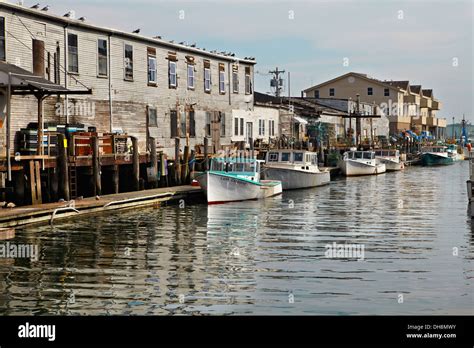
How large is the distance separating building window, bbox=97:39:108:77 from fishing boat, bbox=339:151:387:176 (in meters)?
29.0

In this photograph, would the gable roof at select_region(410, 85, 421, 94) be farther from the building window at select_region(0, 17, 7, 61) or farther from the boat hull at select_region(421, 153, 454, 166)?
the building window at select_region(0, 17, 7, 61)

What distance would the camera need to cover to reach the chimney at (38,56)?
33375mm

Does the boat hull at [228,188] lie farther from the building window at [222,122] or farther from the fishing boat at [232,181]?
the building window at [222,122]

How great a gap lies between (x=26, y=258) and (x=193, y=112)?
91.2ft

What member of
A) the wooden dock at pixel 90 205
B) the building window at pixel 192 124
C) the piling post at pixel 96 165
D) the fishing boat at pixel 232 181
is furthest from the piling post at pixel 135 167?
the building window at pixel 192 124

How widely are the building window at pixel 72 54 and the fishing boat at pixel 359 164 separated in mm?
31293

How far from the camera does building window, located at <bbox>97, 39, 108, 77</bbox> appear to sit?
37.9 m

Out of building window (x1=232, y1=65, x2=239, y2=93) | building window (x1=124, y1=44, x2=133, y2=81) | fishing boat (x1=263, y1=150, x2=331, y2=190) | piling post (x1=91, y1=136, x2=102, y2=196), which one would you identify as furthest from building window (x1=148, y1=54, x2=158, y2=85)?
piling post (x1=91, y1=136, x2=102, y2=196)

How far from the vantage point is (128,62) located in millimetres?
40281

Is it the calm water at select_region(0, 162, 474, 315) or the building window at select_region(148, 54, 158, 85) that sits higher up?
the building window at select_region(148, 54, 158, 85)

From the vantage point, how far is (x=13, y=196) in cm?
2845

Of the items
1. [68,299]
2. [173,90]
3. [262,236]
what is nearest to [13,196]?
[262,236]

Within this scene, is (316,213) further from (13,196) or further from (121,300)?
(121,300)

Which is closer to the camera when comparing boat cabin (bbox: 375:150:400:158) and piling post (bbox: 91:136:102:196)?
piling post (bbox: 91:136:102:196)
